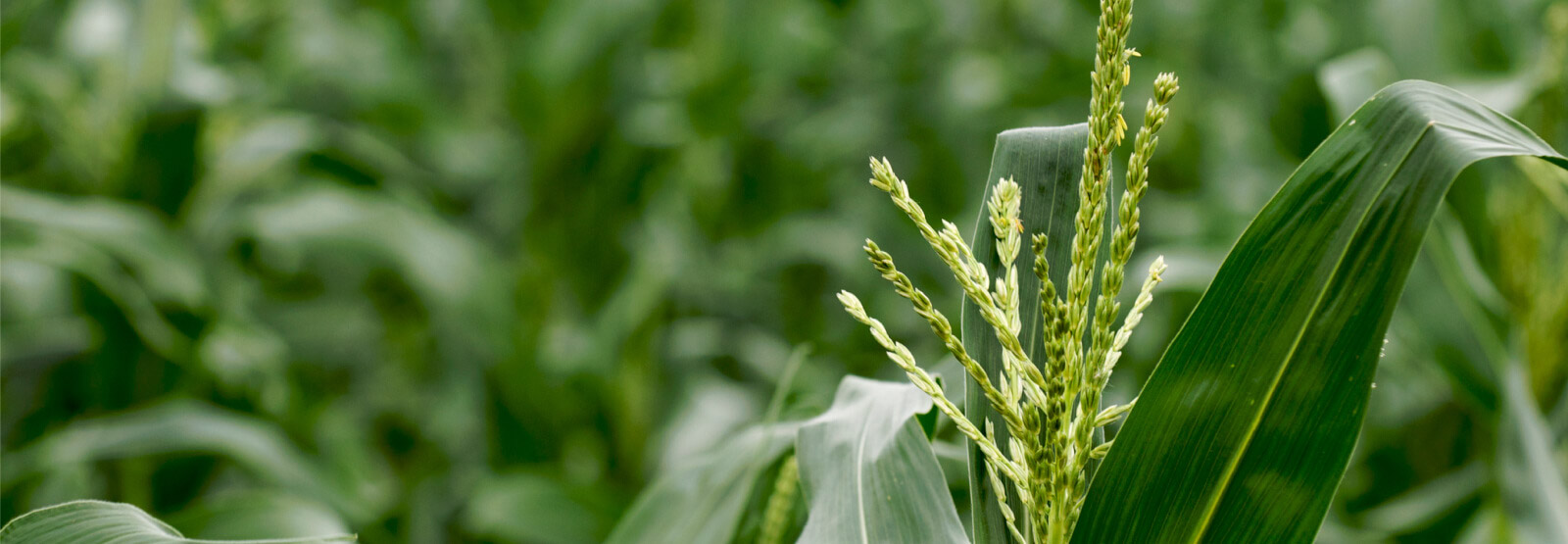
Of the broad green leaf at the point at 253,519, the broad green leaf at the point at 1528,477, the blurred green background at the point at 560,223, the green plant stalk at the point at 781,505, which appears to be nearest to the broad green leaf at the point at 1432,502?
the blurred green background at the point at 560,223

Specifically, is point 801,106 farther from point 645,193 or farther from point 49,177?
point 49,177

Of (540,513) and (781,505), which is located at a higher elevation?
(540,513)

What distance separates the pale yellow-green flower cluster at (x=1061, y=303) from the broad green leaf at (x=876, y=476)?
0.14 ft

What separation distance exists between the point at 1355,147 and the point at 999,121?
4.60ft

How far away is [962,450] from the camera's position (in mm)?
484

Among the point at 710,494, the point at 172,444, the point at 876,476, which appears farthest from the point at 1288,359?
the point at 172,444

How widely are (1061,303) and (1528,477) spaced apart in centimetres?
64

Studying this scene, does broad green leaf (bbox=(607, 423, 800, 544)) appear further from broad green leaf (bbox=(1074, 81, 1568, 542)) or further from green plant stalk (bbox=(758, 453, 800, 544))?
broad green leaf (bbox=(1074, 81, 1568, 542))

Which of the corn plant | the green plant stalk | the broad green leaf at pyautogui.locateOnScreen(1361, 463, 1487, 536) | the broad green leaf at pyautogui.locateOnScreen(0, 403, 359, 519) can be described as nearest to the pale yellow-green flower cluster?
the corn plant

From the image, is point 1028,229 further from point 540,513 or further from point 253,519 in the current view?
point 540,513

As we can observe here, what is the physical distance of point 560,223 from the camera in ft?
4.19

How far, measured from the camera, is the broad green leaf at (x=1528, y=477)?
2.14 feet

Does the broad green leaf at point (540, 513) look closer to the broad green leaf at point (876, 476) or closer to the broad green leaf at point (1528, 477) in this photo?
the broad green leaf at point (876, 476)

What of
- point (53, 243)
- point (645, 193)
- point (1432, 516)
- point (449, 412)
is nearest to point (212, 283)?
point (53, 243)
